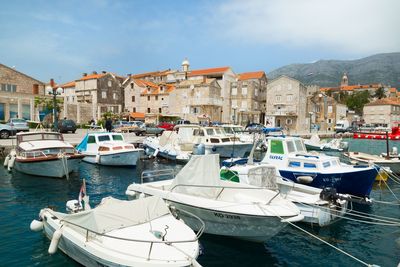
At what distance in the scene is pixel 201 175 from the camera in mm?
10125

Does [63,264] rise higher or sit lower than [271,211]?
lower

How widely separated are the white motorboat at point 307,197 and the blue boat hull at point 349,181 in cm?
152

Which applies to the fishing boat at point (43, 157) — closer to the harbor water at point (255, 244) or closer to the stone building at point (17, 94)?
the harbor water at point (255, 244)

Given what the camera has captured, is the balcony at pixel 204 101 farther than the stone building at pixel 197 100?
No

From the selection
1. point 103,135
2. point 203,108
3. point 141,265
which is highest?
point 203,108

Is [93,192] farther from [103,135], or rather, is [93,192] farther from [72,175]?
[103,135]

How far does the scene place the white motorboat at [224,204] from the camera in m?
8.75

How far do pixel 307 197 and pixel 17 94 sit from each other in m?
48.5

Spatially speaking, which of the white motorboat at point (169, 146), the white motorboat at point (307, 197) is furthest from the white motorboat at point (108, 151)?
the white motorboat at point (307, 197)

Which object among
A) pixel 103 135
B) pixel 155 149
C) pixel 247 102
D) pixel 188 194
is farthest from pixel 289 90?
pixel 188 194

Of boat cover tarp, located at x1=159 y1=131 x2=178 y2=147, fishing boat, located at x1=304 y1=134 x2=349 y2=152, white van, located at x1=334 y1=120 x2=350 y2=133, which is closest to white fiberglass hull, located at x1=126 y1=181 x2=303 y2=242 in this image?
boat cover tarp, located at x1=159 y1=131 x2=178 y2=147

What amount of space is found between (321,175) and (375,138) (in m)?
50.3

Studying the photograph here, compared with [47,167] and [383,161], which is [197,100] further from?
[47,167]

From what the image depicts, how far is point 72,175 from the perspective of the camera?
1889cm
